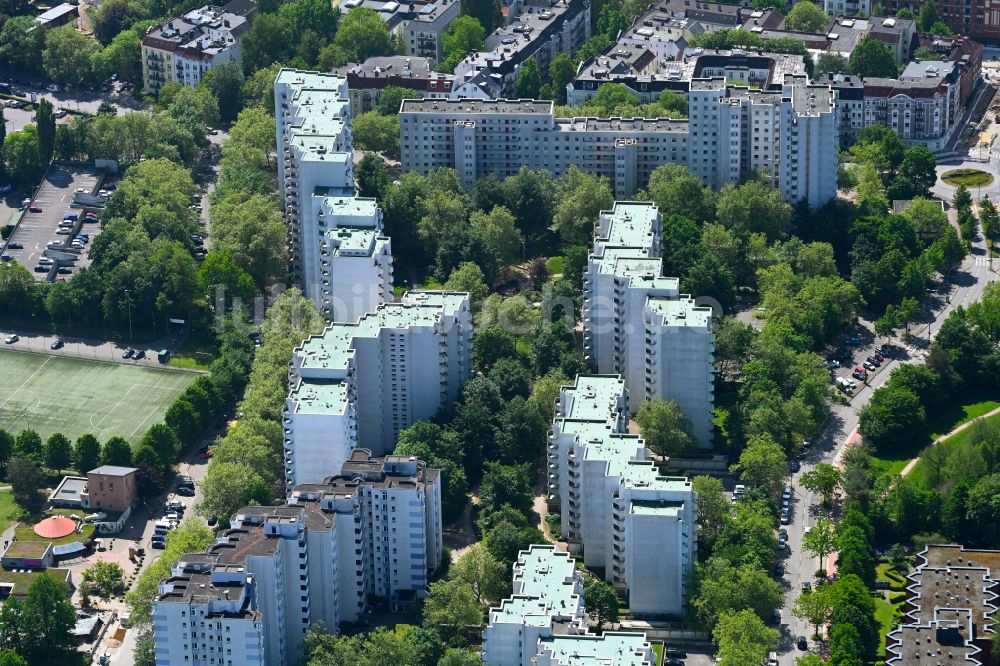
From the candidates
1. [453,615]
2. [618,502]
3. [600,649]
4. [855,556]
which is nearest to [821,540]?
[855,556]

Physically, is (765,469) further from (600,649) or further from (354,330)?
(354,330)

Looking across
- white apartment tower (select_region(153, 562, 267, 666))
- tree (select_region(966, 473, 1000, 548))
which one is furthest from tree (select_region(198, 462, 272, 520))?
tree (select_region(966, 473, 1000, 548))

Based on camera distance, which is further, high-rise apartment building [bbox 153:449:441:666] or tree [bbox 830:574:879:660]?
tree [bbox 830:574:879:660]

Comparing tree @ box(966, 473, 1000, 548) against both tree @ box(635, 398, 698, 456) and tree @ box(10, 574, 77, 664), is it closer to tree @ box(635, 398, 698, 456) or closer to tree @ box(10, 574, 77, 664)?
tree @ box(635, 398, 698, 456)

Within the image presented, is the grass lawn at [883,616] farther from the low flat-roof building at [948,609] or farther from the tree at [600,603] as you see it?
the tree at [600,603]

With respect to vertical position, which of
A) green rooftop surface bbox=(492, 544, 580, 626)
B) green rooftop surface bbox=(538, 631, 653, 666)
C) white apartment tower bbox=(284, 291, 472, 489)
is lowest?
green rooftop surface bbox=(538, 631, 653, 666)

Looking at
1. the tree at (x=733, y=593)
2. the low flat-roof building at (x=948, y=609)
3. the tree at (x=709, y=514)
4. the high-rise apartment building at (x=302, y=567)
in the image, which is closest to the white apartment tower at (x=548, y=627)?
the tree at (x=733, y=593)
